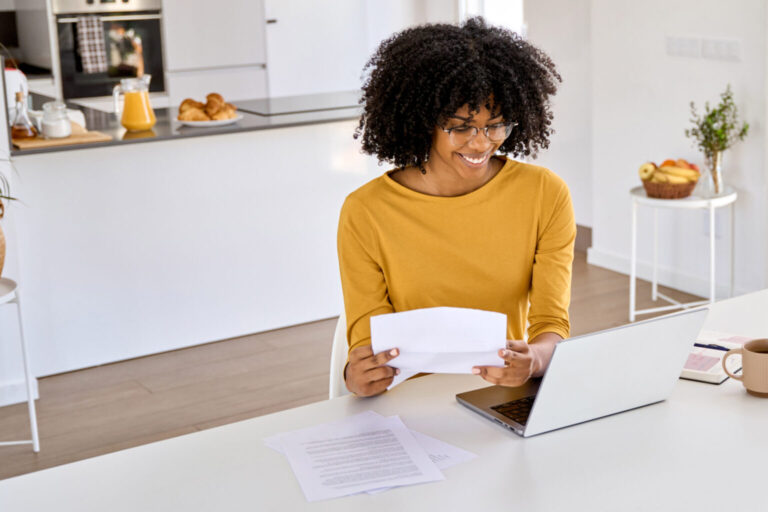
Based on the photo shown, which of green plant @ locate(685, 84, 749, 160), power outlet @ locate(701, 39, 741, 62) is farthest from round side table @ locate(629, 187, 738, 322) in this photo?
Result: power outlet @ locate(701, 39, 741, 62)

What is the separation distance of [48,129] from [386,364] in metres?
2.40

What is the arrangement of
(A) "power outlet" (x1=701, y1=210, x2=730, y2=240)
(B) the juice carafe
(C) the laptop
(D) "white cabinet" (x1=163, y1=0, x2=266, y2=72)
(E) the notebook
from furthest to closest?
(D) "white cabinet" (x1=163, y1=0, x2=266, y2=72) < (A) "power outlet" (x1=701, y1=210, x2=730, y2=240) < (B) the juice carafe < (E) the notebook < (C) the laptop

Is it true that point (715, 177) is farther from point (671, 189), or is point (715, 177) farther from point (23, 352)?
point (23, 352)

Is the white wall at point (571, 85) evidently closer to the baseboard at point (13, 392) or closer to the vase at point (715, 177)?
the vase at point (715, 177)

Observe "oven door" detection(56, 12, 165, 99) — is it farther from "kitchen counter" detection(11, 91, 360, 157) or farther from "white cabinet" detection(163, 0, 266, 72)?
"kitchen counter" detection(11, 91, 360, 157)

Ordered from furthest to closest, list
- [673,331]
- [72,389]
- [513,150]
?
[72,389] < [513,150] < [673,331]

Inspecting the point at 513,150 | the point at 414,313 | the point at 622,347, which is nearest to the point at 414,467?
the point at 414,313

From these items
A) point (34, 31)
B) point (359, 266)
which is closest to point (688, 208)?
point (359, 266)

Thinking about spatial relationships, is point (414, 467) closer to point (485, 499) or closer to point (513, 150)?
point (485, 499)

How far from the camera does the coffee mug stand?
1.53 m

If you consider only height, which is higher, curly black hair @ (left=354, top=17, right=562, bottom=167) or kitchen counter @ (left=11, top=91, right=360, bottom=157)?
curly black hair @ (left=354, top=17, right=562, bottom=167)

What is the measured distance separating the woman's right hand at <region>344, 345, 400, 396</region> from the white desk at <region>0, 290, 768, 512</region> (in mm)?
31

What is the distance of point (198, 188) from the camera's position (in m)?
3.76

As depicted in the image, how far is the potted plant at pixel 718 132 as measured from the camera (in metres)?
3.70
